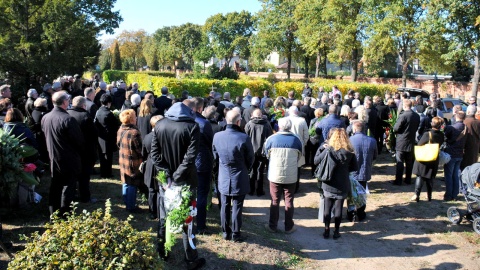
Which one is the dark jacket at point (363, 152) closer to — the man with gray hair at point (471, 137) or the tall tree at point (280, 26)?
the man with gray hair at point (471, 137)

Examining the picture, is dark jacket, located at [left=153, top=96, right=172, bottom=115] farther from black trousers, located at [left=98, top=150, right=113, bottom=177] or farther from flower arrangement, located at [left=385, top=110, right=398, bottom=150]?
flower arrangement, located at [left=385, top=110, right=398, bottom=150]

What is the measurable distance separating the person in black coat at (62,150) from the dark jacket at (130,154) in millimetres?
717

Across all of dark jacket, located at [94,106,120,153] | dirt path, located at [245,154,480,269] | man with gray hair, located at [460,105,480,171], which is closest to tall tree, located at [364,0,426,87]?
man with gray hair, located at [460,105,480,171]

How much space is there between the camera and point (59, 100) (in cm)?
585

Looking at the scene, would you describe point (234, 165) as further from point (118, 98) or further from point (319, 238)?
point (118, 98)

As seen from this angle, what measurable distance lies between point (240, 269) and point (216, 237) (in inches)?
33.2

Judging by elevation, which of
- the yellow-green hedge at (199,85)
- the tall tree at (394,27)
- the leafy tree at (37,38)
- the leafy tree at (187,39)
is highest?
the leafy tree at (187,39)

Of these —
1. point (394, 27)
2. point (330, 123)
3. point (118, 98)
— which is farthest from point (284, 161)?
point (394, 27)

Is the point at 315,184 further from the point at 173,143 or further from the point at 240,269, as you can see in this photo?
the point at 173,143

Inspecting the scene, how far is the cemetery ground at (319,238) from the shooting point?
18.3 ft

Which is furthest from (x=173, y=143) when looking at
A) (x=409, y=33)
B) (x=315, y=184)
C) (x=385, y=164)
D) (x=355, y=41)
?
(x=355, y=41)

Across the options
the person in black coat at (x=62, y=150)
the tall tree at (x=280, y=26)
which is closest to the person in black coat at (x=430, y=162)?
the person in black coat at (x=62, y=150)

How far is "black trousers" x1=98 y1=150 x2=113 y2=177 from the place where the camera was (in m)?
8.67

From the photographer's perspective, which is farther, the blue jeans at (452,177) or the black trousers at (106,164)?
the black trousers at (106,164)
